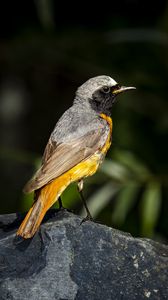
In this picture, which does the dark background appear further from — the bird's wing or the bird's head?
the bird's wing

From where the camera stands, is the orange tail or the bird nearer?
the orange tail

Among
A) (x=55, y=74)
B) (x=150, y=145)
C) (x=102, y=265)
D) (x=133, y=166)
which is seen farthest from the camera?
(x=55, y=74)

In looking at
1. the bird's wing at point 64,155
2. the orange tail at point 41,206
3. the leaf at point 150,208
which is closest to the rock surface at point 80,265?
the orange tail at point 41,206

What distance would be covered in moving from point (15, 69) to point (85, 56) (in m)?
1.57

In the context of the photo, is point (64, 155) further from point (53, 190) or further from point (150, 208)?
point (150, 208)

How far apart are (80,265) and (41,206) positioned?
2.13 feet

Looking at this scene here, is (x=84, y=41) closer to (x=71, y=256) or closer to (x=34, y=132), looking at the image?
(x=34, y=132)

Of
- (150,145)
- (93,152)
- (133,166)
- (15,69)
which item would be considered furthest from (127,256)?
(15,69)

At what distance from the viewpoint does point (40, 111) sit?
12.4 meters

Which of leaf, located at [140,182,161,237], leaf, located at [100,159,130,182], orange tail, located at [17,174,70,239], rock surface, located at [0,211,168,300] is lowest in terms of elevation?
leaf, located at [140,182,161,237]

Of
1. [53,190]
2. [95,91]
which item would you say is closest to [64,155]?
[53,190]

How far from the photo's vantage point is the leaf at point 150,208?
8328 mm

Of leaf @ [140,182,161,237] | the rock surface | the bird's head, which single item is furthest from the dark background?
the rock surface

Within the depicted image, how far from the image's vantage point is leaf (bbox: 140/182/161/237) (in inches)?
328
